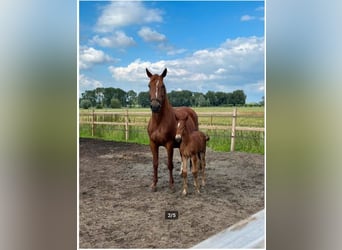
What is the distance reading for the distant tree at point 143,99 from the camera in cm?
182

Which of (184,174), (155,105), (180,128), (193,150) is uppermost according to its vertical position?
(155,105)

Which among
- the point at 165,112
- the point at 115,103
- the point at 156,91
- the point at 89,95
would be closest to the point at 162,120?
the point at 165,112

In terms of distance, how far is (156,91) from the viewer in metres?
1.79

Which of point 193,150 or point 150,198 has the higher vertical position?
point 193,150

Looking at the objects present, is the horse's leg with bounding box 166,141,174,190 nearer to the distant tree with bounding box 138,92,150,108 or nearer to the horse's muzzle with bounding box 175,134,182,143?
the horse's muzzle with bounding box 175,134,182,143

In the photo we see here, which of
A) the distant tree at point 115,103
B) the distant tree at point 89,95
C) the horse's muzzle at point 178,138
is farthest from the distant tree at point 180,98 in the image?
the distant tree at point 89,95

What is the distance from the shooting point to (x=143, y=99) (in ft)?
6.00

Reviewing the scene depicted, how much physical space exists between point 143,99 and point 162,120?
14cm

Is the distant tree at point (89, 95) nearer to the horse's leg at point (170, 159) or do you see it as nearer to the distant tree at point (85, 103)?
the distant tree at point (85, 103)

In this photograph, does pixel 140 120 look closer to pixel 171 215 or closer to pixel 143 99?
pixel 143 99

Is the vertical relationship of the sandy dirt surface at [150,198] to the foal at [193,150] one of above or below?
below

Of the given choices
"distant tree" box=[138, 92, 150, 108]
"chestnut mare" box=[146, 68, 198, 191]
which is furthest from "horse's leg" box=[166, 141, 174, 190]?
"distant tree" box=[138, 92, 150, 108]

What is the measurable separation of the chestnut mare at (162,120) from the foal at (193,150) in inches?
1.3
